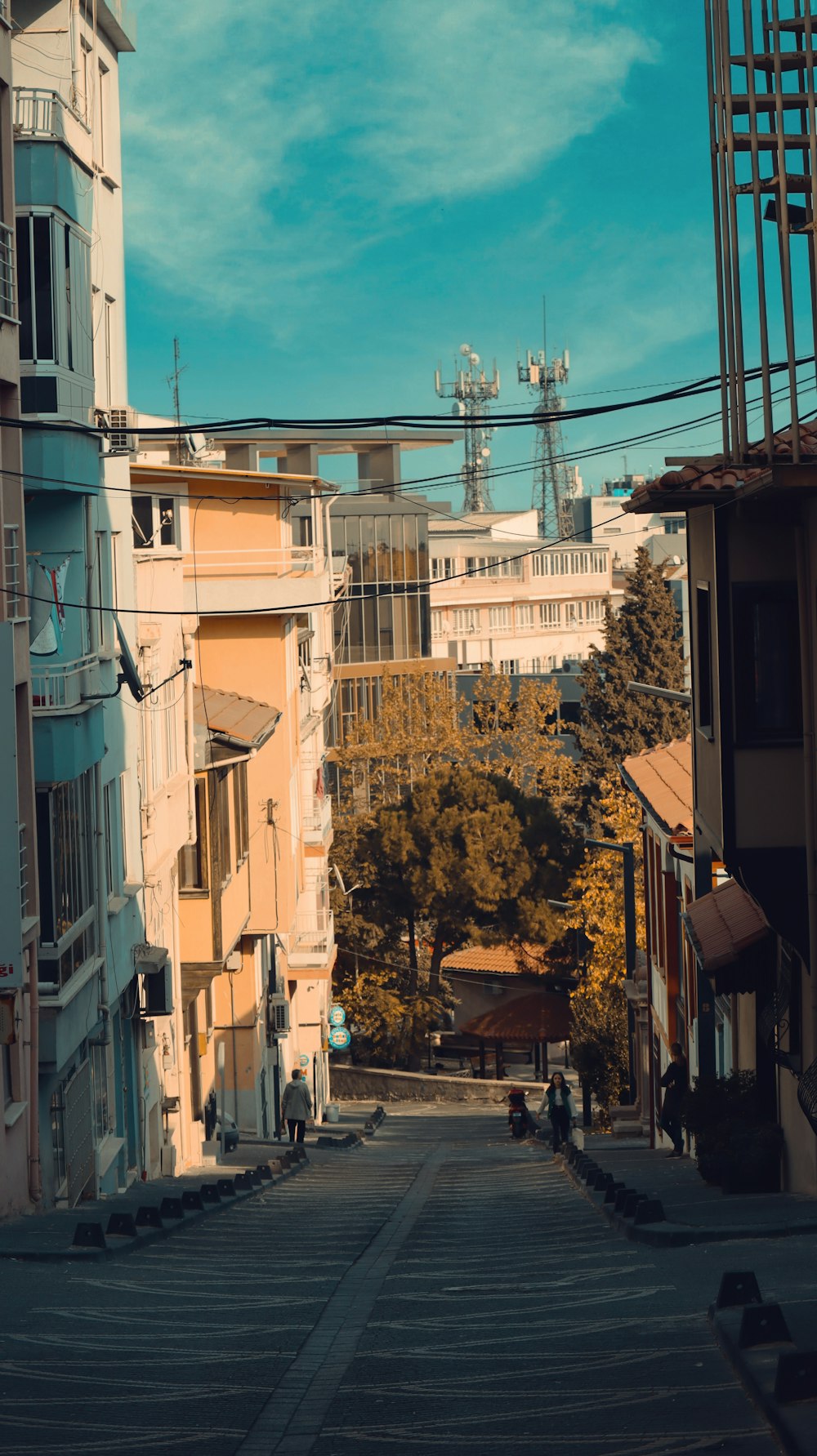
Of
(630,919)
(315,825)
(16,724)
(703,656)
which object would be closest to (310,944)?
(315,825)

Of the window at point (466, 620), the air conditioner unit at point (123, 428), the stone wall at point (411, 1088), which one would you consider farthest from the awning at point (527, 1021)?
the window at point (466, 620)

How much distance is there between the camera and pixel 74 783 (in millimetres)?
19828

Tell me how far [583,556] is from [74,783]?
119 meters

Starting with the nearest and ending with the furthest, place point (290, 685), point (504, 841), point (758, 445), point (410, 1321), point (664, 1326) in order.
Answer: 1. point (664, 1326)
2. point (410, 1321)
3. point (758, 445)
4. point (290, 685)
5. point (504, 841)

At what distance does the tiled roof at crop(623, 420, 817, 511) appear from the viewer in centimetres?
1395

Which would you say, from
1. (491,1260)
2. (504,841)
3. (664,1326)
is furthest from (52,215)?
(504,841)

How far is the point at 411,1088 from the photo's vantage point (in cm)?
5062

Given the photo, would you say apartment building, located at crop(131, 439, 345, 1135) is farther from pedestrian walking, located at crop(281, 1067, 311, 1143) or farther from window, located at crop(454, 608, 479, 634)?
window, located at crop(454, 608, 479, 634)

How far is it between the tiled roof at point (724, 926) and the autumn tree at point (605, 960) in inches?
904

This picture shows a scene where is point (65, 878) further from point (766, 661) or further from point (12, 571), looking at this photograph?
point (766, 661)

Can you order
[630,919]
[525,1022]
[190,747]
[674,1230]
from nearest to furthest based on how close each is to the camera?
[674,1230] < [190,747] < [630,919] < [525,1022]

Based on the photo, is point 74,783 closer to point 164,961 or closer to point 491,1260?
point 164,961

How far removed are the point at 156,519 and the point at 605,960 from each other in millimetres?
15838

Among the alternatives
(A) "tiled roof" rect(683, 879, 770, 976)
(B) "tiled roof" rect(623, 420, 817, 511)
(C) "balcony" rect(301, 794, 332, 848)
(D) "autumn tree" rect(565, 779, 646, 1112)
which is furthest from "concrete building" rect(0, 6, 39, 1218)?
(C) "balcony" rect(301, 794, 332, 848)
